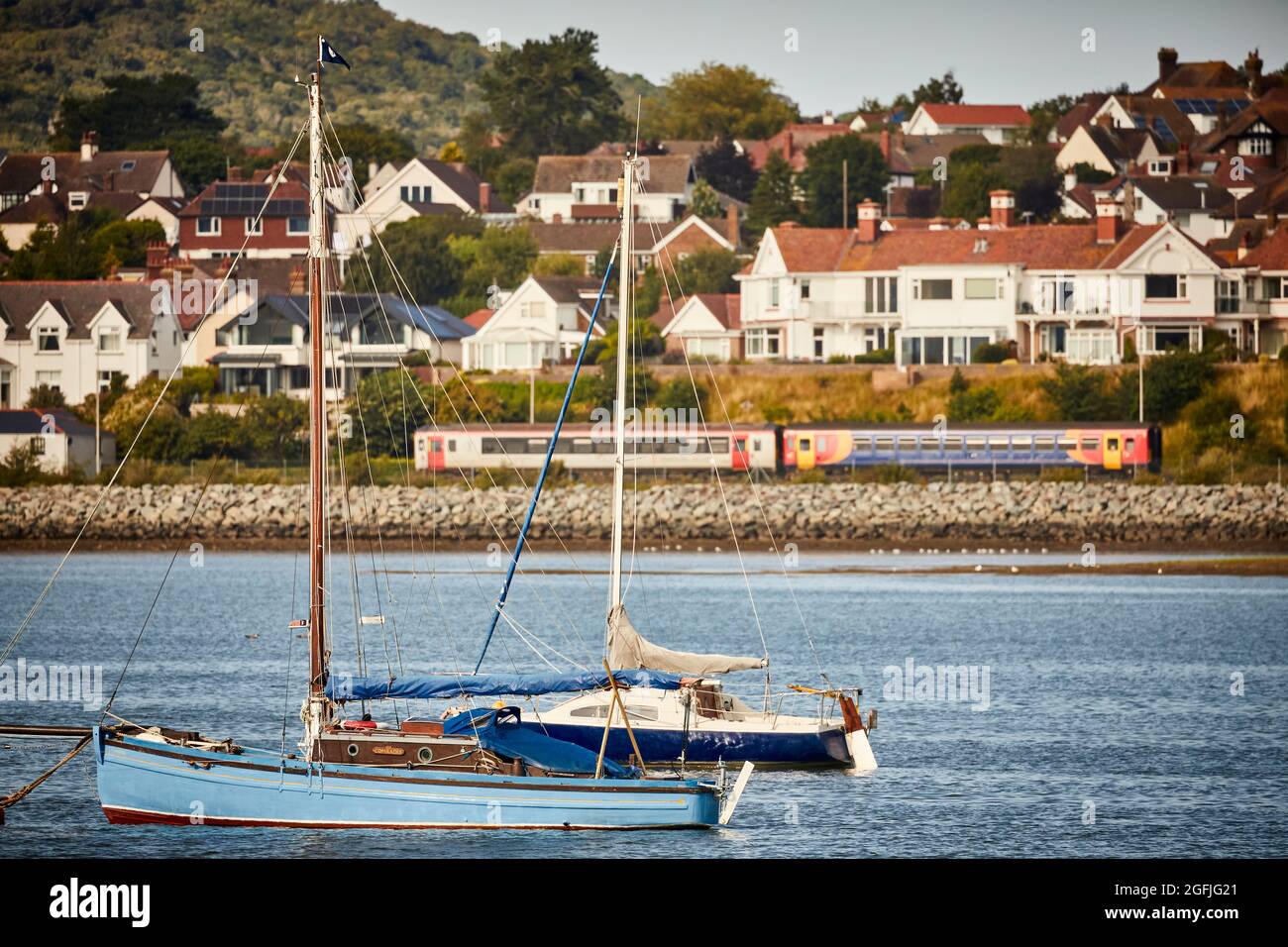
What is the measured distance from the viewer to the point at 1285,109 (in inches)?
5443

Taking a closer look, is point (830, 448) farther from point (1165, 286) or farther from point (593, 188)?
point (593, 188)

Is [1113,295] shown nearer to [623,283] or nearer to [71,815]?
[623,283]

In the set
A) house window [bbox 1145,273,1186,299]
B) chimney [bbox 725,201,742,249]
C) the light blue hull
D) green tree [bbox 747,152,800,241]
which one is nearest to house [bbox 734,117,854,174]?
green tree [bbox 747,152,800,241]

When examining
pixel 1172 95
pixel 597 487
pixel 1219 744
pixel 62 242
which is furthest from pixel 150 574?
pixel 1172 95

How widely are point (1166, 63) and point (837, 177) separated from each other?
60.5 metres

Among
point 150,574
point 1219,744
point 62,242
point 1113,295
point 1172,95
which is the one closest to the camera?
point 1219,744

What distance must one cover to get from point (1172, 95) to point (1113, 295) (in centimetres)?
7697

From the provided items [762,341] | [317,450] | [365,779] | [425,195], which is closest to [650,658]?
[317,450]

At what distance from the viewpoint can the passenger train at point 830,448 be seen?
275 ft

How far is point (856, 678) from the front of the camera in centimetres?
4584

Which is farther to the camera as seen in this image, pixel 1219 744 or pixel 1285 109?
pixel 1285 109

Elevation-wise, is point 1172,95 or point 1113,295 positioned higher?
point 1172,95

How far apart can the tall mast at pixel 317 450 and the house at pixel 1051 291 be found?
67.6 meters
